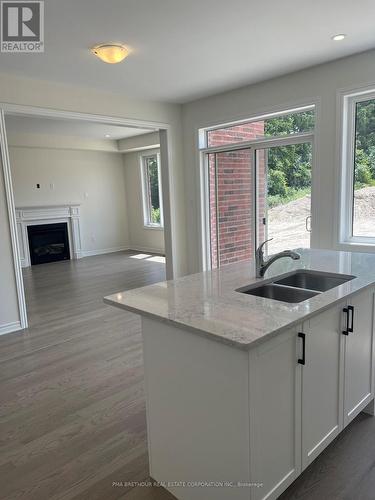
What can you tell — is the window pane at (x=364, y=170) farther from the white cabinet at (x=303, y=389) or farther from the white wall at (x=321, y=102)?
the white cabinet at (x=303, y=389)

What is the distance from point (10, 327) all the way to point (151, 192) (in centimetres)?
539

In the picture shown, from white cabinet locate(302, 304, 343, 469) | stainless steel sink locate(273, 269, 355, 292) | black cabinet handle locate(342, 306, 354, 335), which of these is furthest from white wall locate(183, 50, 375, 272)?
white cabinet locate(302, 304, 343, 469)

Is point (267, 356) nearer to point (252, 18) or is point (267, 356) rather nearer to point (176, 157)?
point (252, 18)

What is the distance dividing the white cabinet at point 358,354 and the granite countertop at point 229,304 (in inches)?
5.0

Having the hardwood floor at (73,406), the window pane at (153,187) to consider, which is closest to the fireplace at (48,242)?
the window pane at (153,187)

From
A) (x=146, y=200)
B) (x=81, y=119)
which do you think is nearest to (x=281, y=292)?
(x=81, y=119)

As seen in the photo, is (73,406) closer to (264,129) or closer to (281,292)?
(281,292)

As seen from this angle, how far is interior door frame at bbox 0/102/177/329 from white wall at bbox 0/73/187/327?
0.03 meters

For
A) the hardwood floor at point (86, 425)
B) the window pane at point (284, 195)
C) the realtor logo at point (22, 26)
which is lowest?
the hardwood floor at point (86, 425)

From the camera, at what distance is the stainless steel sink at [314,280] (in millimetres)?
2263

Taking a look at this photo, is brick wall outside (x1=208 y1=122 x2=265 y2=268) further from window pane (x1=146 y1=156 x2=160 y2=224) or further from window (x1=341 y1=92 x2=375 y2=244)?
window pane (x1=146 y1=156 x2=160 y2=224)

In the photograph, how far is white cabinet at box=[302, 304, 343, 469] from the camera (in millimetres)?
1638

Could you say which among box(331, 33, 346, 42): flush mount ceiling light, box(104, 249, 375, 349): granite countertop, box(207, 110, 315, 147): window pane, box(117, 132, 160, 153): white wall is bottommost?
box(104, 249, 375, 349): granite countertop

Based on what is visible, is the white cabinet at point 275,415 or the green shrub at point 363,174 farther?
the green shrub at point 363,174
